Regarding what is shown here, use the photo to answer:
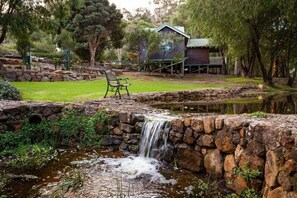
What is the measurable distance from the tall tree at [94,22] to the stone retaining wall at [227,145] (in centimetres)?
1904

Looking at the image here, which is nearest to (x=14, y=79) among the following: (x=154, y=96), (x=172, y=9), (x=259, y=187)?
(x=154, y=96)

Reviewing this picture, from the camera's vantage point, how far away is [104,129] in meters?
7.90

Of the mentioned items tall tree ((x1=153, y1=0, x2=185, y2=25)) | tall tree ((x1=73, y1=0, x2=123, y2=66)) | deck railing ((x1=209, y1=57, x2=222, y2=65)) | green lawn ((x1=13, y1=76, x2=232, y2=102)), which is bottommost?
green lawn ((x1=13, y1=76, x2=232, y2=102))

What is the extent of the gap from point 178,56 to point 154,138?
2284 cm

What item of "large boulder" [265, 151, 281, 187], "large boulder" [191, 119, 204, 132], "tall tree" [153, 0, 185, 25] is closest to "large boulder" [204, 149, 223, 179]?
"large boulder" [191, 119, 204, 132]

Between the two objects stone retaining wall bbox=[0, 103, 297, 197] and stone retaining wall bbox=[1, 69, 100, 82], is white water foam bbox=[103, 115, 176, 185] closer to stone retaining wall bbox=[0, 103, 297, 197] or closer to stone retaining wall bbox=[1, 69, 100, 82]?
stone retaining wall bbox=[0, 103, 297, 197]

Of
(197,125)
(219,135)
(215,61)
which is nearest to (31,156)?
(197,125)

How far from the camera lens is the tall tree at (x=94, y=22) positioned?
2573cm

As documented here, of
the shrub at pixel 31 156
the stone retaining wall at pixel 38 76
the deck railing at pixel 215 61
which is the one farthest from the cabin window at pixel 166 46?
the shrub at pixel 31 156

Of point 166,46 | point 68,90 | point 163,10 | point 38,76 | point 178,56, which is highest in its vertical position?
point 163,10

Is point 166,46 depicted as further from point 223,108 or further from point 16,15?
point 223,108

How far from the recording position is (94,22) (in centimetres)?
2639

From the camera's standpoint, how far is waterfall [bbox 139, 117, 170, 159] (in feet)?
22.1

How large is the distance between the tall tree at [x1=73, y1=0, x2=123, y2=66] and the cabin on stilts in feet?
13.2
